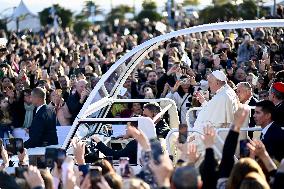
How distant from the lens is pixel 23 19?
1451 inches

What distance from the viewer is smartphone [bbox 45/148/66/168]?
23.1 feet

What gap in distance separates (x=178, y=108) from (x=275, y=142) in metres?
5.52

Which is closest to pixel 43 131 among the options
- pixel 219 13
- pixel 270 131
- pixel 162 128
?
pixel 162 128

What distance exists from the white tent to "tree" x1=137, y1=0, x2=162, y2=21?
32.8ft

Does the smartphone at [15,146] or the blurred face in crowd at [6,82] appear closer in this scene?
the smartphone at [15,146]

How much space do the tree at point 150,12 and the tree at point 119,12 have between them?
14.3ft

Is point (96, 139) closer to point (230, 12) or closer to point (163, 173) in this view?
point (163, 173)

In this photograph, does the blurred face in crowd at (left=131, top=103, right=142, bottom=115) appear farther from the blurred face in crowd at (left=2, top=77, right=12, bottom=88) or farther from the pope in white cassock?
the blurred face in crowd at (left=2, top=77, right=12, bottom=88)

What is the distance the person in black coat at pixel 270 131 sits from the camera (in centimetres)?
834

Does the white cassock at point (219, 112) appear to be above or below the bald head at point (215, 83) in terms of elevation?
below

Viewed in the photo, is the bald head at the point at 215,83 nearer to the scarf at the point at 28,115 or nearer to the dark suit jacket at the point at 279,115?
the dark suit jacket at the point at 279,115

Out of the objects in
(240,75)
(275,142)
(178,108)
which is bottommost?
(178,108)

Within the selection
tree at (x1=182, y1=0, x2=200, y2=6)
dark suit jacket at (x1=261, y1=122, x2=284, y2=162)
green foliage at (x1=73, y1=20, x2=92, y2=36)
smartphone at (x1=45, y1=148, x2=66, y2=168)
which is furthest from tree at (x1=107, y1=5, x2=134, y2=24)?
smartphone at (x1=45, y1=148, x2=66, y2=168)

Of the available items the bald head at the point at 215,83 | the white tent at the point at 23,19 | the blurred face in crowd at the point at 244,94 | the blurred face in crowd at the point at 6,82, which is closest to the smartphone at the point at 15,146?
the bald head at the point at 215,83
